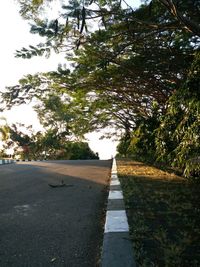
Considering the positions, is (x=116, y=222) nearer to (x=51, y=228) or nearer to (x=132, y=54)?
(x=51, y=228)

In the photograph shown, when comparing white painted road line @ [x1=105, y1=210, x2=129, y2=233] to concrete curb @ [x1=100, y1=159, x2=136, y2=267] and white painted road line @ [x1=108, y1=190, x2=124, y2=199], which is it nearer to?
concrete curb @ [x1=100, y1=159, x2=136, y2=267]

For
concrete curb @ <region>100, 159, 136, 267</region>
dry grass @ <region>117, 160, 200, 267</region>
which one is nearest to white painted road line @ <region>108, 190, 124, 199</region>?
dry grass @ <region>117, 160, 200, 267</region>

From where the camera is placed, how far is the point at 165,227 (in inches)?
143

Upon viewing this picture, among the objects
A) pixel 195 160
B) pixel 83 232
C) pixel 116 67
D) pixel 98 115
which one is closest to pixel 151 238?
pixel 83 232

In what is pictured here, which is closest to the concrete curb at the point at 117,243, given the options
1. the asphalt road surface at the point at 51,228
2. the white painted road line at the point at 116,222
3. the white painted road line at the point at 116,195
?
the white painted road line at the point at 116,222

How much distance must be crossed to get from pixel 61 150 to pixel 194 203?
1541 inches

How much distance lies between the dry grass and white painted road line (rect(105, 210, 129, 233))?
8 cm

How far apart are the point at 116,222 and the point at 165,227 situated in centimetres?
55

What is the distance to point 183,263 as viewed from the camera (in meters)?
2.63

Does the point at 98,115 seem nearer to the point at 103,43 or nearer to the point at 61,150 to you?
the point at 103,43

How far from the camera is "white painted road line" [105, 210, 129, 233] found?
11.6 ft

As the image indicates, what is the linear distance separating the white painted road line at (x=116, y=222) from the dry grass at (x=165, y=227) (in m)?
0.08

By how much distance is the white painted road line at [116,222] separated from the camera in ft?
11.6

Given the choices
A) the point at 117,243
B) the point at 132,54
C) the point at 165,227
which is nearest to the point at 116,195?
the point at 165,227
